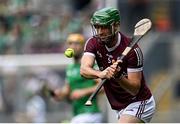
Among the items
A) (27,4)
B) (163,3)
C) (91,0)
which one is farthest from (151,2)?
(27,4)

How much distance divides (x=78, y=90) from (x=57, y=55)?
12.7ft

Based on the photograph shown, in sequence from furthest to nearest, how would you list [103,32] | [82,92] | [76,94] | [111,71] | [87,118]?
[87,118] < [76,94] < [82,92] < [103,32] < [111,71]

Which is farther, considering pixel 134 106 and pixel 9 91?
pixel 9 91

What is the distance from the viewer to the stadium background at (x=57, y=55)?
1431cm

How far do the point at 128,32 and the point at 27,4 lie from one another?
7.51 ft

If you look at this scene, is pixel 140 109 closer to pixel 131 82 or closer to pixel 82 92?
pixel 131 82

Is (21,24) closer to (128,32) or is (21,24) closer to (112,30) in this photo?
(128,32)

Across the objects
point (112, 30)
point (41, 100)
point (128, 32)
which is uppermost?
point (112, 30)

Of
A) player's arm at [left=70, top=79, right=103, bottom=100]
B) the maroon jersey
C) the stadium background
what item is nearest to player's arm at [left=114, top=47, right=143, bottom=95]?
the maroon jersey

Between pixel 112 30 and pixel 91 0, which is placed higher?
pixel 112 30

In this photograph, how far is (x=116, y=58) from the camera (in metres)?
7.63

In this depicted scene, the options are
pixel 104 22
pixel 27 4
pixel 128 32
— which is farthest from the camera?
pixel 27 4

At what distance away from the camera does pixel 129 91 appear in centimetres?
759

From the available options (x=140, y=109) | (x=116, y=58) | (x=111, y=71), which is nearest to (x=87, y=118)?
(x=140, y=109)
